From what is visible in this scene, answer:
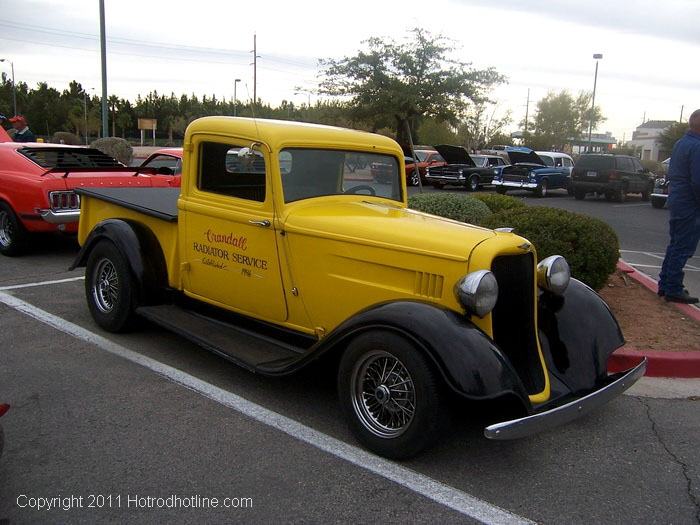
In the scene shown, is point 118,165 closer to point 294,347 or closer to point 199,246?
point 199,246

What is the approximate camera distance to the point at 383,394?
3375 millimetres

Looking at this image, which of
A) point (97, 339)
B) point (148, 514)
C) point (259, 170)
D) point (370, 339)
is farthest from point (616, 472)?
point (97, 339)

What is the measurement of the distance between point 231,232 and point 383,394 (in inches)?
69.0

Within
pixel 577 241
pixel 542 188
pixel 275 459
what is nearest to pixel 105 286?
pixel 275 459

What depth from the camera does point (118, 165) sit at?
30.8ft

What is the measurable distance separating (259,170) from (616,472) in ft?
9.49

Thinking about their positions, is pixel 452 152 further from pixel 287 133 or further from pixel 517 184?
pixel 287 133

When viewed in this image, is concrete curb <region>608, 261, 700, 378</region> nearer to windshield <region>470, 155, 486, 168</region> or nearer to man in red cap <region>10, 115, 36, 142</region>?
man in red cap <region>10, 115, 36, 142</region>

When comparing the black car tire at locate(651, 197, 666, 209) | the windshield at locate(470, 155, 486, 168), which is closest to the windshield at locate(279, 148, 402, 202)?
the black car tire at locate(651, 197, 666, 209)

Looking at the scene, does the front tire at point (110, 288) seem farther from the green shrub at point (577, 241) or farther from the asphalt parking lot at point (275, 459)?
the green shrub at point (577, 241)

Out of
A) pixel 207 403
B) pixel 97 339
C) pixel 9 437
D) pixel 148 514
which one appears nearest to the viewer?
pixel 148 514

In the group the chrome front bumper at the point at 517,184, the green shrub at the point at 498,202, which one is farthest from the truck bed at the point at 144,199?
the chrome front bumper at the point at 517,184

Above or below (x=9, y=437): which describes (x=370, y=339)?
above

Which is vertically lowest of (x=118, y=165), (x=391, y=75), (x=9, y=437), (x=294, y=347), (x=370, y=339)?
(x=9, y=437)
